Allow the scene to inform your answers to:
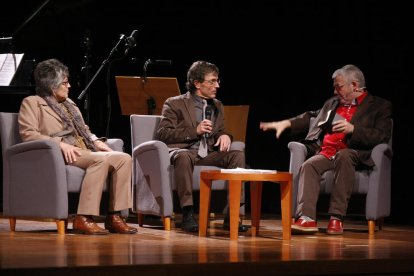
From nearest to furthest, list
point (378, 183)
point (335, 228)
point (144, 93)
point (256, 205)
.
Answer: point (256, 205), point (335, 228), point (378, 183), point (144, 93)

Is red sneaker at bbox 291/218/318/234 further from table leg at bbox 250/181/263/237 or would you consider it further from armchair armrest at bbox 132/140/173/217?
armchair armrest at bbox 132/140/173/217

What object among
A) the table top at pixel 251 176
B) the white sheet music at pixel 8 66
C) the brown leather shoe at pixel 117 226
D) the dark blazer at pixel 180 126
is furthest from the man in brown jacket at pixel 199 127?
the white sheet music at pixel 8 66

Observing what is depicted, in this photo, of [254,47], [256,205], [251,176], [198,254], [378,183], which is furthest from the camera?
[254,47]

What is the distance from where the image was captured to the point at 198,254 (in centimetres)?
373

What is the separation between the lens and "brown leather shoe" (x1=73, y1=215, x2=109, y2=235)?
15.8 ft

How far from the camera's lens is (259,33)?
7.44 meters

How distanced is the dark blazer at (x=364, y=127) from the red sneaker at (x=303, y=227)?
0.57 meters

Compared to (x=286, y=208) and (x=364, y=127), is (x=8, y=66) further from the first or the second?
(x=364, y=127)

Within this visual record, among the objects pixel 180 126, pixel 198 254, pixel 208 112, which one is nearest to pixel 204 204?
pixel 180 126

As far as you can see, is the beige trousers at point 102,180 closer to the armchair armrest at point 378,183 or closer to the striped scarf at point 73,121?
the striped scarf at point 73,121

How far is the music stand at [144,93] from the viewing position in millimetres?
6566

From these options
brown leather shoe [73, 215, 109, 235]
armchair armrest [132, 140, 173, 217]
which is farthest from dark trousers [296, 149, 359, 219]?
brown leather shoe [73, 215, 109, 235]

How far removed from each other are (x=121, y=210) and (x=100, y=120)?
2.51 meters

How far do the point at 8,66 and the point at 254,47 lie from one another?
239cm
